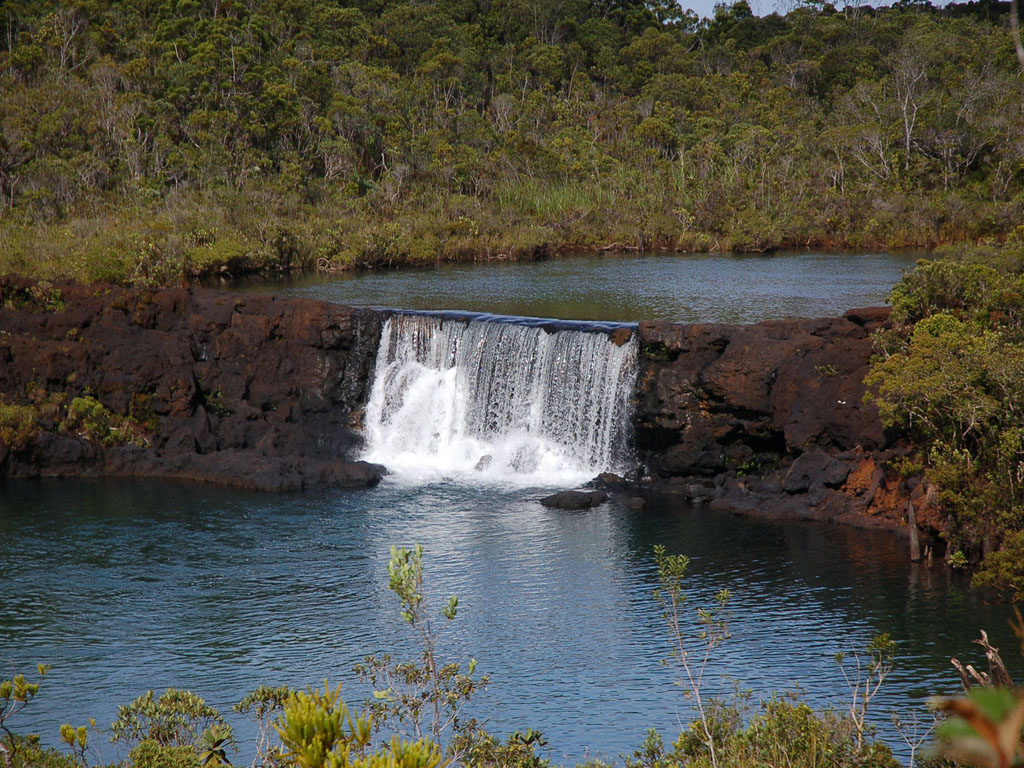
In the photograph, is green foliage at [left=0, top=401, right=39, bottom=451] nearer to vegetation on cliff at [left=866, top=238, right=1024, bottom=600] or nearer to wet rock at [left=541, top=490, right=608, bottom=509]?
wet rock at [left=541, top=490, right=608, bottom=509]

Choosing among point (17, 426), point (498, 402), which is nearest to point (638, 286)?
point (498, 402)

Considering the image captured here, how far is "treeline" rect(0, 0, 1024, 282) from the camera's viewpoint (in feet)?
135

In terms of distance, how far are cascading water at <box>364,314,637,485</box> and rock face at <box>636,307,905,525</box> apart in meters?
0.89

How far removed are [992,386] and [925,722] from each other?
6938mm

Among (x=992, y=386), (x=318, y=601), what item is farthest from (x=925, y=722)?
(x=318, y=601)

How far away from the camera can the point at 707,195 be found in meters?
46.9

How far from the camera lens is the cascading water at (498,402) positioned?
2264 cm

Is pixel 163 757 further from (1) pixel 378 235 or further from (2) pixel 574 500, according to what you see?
(1) pixel 378 235

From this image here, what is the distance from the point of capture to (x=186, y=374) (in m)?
24.1

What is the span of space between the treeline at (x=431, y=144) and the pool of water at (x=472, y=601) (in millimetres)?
14654

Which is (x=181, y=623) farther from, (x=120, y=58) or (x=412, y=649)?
(x=120, y=58)

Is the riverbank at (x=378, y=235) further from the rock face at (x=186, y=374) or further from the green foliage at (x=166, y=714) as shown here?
the green foliage at (x=166, y=714)

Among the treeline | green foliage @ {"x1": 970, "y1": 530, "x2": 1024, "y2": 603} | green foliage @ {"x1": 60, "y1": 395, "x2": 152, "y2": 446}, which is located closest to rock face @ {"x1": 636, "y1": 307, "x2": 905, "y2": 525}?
green foliage @ {"x1": 970, "y1": 530, "x2": 1024, "y2": 603}

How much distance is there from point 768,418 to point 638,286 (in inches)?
463
